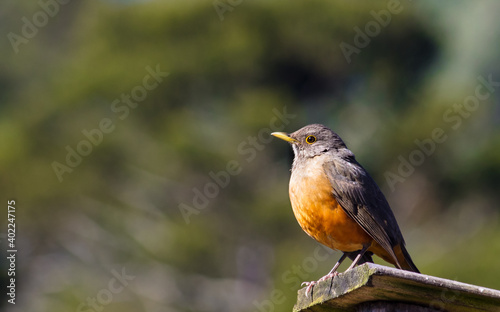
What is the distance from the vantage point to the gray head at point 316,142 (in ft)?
22.4

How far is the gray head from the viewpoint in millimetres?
6812

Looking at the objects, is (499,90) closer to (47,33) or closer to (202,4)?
(202,4)

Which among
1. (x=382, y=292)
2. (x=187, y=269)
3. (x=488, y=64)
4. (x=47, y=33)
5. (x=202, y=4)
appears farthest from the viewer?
(x=47, y=33)

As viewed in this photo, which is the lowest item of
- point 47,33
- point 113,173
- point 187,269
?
point 187,269

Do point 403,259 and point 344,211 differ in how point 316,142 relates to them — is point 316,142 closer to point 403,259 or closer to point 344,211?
point 344,211

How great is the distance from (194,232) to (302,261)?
9.33 feet

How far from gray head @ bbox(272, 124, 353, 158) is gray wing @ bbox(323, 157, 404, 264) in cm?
31

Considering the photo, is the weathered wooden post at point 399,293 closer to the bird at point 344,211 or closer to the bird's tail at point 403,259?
the bird at point 344,211

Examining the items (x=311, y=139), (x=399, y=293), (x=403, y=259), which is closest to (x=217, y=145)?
(x=311, y=139)

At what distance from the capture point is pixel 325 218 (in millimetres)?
5938

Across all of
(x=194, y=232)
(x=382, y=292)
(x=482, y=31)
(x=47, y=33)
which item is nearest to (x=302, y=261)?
(x=194, y=232)

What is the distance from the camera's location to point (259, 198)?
51.7 feet

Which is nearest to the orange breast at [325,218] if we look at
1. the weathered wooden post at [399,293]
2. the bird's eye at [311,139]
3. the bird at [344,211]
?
the bird at [344,211]

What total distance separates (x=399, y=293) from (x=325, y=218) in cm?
177
